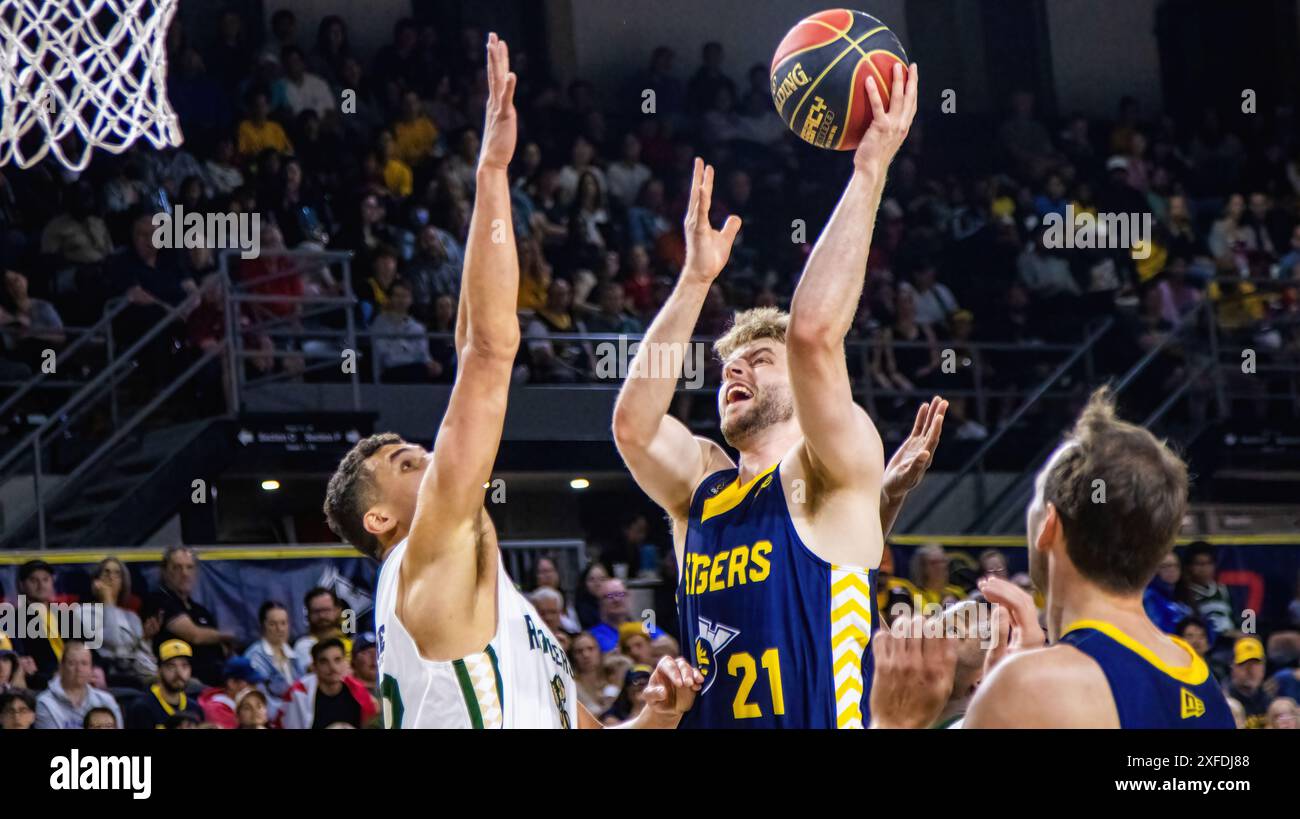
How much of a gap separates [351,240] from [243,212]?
837mm

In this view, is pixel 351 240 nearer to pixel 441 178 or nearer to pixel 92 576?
pixel 441 178

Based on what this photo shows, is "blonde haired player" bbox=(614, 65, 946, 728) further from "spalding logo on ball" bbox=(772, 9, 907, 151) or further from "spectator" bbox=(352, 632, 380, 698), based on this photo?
"spectator" bbox=(352, 632, 380, 698)

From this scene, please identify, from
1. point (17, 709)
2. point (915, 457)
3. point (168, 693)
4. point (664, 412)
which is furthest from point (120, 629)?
point (915, 457)

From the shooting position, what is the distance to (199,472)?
31.8 feet

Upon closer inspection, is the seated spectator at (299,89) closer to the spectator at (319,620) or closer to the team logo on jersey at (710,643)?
the spectator at (319,620)

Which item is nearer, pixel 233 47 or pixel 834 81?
pixel 834 81

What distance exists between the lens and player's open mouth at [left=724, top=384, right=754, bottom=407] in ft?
13.5

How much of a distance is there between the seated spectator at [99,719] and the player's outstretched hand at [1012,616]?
4662mm

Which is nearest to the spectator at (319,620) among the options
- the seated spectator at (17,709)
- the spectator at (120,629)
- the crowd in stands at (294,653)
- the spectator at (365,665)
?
the crowd in stands at (294,653)

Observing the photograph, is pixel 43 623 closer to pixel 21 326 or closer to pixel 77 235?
pixel 21 326

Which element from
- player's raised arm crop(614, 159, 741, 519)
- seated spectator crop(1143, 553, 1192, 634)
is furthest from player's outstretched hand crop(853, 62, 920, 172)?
seated spectator crop(1143, 553, 1192, 634)

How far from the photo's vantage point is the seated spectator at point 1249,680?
8.48m

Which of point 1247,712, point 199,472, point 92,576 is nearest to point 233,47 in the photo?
point 199,472

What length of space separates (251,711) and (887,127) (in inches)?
179
